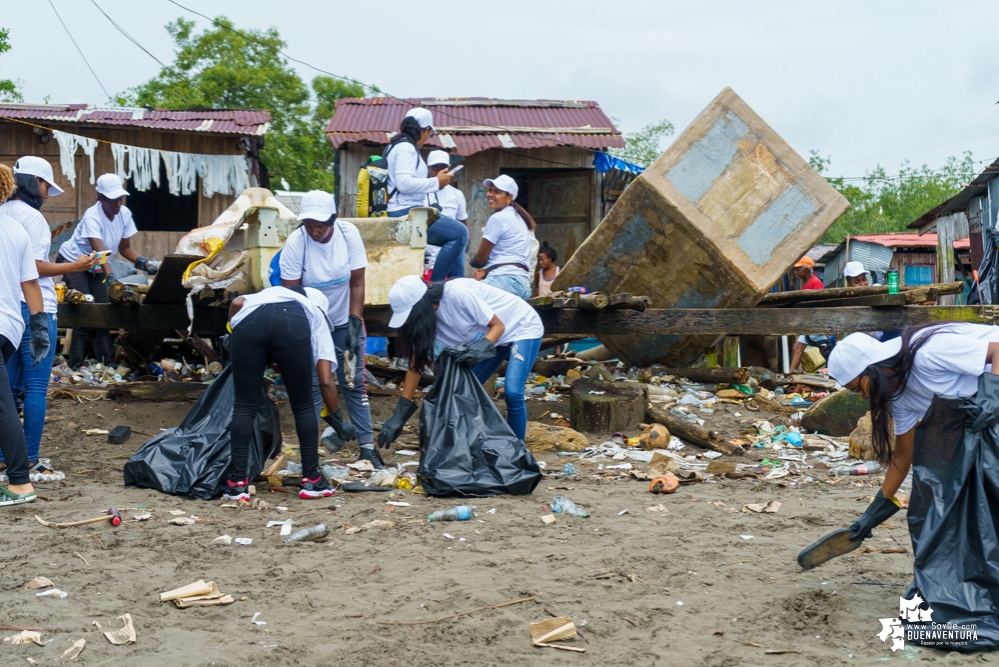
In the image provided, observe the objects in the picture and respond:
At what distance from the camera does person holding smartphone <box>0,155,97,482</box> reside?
4.86 meters

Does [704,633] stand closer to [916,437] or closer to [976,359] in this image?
[916,437]

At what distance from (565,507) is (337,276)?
2047 mm

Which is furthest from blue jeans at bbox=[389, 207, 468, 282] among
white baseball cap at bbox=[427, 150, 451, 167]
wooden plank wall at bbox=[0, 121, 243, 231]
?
wooden plank wall at bbox=[0, 121, 243, 231]

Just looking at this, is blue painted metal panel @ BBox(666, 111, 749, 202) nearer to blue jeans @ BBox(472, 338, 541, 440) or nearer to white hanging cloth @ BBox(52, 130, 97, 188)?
blue jeans @ BBox(472, 338, 541, 440)

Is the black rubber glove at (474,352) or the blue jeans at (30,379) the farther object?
the black rubber glove at (474,352)

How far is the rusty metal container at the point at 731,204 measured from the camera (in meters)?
7.35

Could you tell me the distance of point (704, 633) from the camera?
3.17 m

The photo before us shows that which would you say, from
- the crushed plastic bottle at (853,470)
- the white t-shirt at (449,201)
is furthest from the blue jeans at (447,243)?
the crushed plastic bottle at (853,470)

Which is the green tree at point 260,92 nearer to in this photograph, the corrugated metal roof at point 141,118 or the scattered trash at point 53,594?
the corrugated metal roof at point 141,118

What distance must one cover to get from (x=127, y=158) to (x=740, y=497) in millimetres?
9727

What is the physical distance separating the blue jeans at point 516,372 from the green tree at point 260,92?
1558cm

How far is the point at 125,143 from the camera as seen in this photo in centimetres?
1197

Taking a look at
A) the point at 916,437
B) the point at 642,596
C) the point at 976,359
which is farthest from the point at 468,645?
the point at 976,359

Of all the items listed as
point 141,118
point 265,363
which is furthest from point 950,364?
point 141,118
